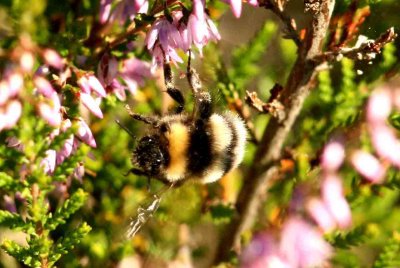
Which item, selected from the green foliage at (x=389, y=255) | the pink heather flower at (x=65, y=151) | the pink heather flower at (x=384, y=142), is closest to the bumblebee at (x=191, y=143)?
the pink heather flower at (x=65, y=151)

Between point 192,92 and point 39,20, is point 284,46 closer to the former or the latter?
point 192,92

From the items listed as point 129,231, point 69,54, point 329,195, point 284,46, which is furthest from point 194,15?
point 284,46

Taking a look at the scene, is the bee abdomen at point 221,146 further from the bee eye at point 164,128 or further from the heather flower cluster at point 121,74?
the heather flower cluster at point 121,74

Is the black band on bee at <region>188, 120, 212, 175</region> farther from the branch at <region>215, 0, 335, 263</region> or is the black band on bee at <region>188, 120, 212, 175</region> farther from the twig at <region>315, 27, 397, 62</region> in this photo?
the twig at <region>315, 27, 397, 62</region>

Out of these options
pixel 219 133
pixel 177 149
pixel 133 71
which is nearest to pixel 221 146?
pixel 219 133

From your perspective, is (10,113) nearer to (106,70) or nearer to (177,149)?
(106,70)
